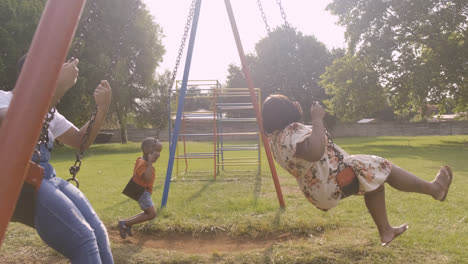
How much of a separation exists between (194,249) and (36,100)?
10.7 ft

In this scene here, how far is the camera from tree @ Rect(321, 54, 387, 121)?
20578 mm

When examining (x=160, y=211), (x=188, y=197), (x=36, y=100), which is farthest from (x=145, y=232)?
(x=36, y=100)

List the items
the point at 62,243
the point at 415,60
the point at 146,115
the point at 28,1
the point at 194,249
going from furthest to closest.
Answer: the point at 146,115 → the point at 415,60 → the point at 28,1 → the point at 194,249 → the point at 62,243

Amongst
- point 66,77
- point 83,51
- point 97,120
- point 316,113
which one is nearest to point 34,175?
point 66,77

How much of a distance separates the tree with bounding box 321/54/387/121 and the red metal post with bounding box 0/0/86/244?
20585 mm

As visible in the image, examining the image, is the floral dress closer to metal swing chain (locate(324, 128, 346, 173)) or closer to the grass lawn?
metal swing chain (locate(324, 128, 346, 173))

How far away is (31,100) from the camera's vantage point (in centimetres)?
134

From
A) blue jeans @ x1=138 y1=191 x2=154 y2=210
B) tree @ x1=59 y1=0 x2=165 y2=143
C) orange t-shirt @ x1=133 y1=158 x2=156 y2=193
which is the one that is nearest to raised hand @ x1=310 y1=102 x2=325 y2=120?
orange t-shirt @ x1=133 y1=158 x2=156 y2=193

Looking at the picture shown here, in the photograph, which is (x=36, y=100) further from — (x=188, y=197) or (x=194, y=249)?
(x=188, y=197)

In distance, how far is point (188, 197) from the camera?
7016 millimetres

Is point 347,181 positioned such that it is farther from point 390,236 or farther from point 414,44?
point 414,44

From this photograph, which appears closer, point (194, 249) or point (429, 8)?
point (194, 249)

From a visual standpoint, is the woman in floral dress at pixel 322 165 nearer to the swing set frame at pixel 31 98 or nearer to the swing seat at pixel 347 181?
the swing seat at pixel 347 181

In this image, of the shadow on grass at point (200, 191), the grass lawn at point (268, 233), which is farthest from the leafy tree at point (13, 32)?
the grass lawn at point (268, 233)
